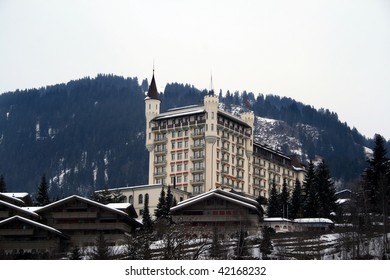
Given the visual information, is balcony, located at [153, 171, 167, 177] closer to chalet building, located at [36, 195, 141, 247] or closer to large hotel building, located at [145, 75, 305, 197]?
large hotel building, located at [145, 75, 305, 197]

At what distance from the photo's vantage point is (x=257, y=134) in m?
190

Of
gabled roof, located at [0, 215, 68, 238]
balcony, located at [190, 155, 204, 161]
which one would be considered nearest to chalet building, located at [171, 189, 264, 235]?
gabled roof, located at [0, 215, 68, 238]

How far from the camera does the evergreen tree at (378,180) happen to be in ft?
197

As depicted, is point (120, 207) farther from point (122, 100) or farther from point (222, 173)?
point (122, 100)

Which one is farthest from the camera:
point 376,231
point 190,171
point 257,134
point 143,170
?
point 257,134

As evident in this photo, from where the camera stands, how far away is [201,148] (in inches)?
3718

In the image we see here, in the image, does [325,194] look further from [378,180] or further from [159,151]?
[159,151]

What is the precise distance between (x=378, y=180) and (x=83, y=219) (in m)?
24.0

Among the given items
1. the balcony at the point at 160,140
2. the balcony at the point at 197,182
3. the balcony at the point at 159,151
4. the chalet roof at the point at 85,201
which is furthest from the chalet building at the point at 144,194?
the chalet roof at the point at 85,201

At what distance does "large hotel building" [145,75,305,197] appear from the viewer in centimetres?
9369

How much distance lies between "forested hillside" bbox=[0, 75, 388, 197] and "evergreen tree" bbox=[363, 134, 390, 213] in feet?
217

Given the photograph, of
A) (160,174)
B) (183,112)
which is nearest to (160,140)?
(160,174)

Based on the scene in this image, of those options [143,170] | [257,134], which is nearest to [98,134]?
[143,170]

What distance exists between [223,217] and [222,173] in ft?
111
